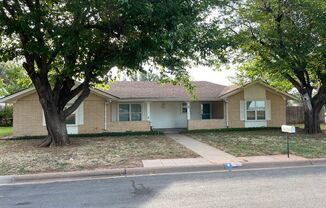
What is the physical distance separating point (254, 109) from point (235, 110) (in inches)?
60.6

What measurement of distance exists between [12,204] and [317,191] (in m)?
6.37

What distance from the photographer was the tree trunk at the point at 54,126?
14.0 metres

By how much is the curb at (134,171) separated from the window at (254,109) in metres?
13.1

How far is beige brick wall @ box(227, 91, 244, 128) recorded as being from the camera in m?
22.6

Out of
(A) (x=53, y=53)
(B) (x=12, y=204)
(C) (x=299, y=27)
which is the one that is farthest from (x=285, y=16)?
(B) (x=12, y=204)

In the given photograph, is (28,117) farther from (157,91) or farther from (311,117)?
(311,117)

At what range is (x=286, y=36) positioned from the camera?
53.1 ft

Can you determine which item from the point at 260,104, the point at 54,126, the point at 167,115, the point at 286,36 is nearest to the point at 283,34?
the point at 286,36

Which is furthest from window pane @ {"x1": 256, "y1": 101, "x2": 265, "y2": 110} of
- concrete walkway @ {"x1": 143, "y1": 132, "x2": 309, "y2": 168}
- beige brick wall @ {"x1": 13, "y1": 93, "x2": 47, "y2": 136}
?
beige brick wall @ {"x1": 13, "y1": 93, "x2": 47, "y2": 136}

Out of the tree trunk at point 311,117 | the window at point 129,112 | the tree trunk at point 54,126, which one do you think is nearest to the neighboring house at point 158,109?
the window at point 129,112

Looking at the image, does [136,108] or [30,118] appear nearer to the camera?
[30,118]

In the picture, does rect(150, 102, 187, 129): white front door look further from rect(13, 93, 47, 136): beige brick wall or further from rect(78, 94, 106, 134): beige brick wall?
rect(13, 93, 47, 136): beige brick wall

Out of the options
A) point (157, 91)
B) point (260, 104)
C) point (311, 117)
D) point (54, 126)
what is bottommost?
point (54, 126)

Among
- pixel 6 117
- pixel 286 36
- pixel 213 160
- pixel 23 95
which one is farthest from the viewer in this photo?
pixel 6 117
